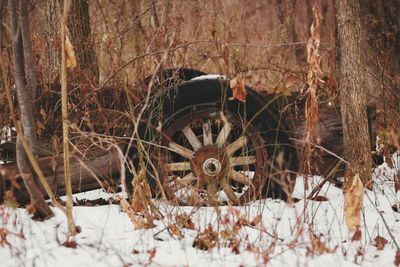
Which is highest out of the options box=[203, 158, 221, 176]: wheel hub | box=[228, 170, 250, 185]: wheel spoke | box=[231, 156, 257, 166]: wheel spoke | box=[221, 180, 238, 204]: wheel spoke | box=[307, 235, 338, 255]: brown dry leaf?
box=[231, 156, 257, 166]: wheel spoke

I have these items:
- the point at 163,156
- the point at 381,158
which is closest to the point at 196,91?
the point at 163,156

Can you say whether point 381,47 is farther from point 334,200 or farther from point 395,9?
point 334,200

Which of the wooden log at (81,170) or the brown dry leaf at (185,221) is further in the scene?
the wooden log at (81,170)

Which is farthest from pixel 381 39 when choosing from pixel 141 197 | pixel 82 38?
pixel 141 197

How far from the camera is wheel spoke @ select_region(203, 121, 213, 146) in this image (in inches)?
177

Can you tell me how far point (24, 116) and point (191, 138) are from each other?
50.8 inches

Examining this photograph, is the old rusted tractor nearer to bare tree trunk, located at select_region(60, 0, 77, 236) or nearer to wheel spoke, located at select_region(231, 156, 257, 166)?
wheel spoke, located at select_region(231, 156, 257, 166)

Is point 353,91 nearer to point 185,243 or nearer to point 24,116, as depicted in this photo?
point 185,243

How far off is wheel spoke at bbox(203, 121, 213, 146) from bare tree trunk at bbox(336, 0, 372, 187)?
3.66 feet

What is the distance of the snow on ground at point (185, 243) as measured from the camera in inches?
129

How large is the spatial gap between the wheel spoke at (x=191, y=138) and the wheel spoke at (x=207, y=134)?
0.06 meters

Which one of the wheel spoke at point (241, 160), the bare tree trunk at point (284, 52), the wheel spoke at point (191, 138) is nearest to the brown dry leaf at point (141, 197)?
the wheel spoke at point (191, 138)

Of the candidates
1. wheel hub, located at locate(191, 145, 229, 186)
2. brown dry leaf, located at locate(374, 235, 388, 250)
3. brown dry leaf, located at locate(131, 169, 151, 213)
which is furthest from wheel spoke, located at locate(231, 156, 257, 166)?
brown dry leaf, located at locate(374, 235, 388, 250)

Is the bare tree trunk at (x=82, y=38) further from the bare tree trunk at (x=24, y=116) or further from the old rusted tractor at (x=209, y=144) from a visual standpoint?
the bare tree trunk at (x=24, y=116)
